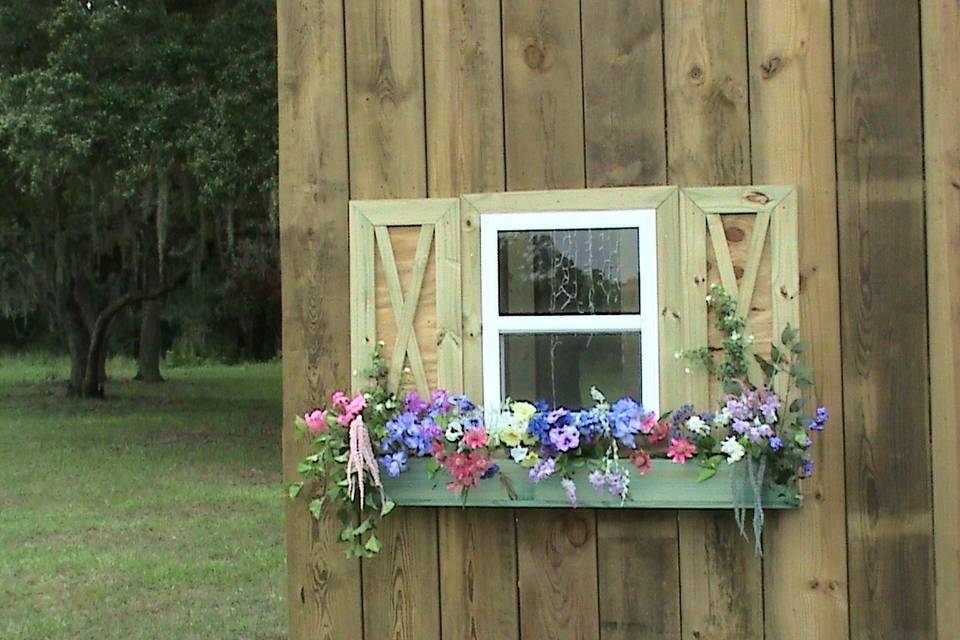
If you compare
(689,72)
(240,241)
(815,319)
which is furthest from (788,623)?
(240,241)

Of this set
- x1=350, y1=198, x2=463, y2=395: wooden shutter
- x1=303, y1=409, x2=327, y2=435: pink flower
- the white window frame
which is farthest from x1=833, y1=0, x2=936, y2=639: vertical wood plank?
x1=303, y1=409, x2=327, y2=435: pink flower

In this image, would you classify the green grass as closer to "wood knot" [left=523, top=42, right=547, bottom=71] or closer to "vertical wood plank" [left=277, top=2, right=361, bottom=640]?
"vertical wood plank" [left=277, top=2, right=361, bottom=640]

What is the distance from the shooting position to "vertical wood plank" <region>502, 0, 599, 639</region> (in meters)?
3.22

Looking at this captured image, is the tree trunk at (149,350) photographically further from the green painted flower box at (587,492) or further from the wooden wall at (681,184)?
the green painted flower box at (587,492)

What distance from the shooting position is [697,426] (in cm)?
301

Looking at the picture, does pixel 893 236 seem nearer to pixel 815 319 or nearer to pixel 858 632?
pixel 815 319

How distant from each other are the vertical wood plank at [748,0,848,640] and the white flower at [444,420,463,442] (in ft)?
2.79

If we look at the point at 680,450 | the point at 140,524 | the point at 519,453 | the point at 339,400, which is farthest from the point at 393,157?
the point at 140,524

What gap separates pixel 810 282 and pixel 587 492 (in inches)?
31.6

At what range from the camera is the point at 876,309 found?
310 cm

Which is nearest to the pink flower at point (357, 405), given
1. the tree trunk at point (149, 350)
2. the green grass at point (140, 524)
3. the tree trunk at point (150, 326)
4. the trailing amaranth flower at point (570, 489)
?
the trailing amaranth flower at point (570, 489)

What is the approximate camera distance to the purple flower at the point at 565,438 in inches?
→ 119

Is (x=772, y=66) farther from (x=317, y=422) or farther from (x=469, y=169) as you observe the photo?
(x=317, y=422)

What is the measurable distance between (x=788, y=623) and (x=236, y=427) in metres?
12.8
